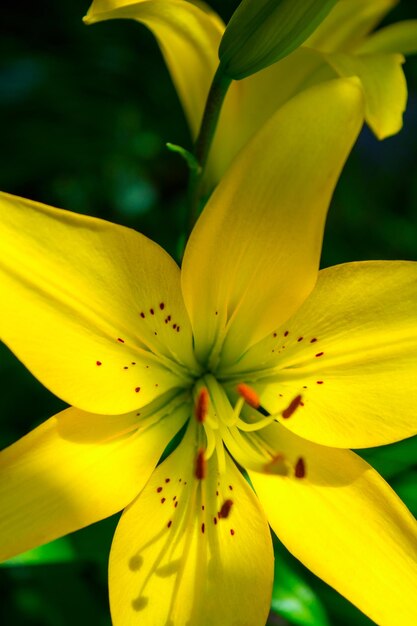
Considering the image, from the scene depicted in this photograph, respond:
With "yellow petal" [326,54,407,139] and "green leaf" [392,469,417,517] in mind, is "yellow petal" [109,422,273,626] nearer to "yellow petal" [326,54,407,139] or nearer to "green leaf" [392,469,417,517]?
"green leaf" [392,469,417,517]

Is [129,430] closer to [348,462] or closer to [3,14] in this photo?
[348,462]

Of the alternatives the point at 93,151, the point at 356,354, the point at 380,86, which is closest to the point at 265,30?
the point at 380,86

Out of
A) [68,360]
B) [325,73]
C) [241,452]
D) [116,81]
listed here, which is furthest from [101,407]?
[116,81]

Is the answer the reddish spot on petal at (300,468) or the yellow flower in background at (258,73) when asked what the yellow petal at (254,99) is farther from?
the reddish spot on petal at (300,468)

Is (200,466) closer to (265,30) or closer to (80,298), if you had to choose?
(80,298)

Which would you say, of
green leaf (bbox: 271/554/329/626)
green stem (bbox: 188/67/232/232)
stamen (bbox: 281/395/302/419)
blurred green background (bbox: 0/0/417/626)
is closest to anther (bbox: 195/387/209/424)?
stamen (bbox: 281/395/302/419)
